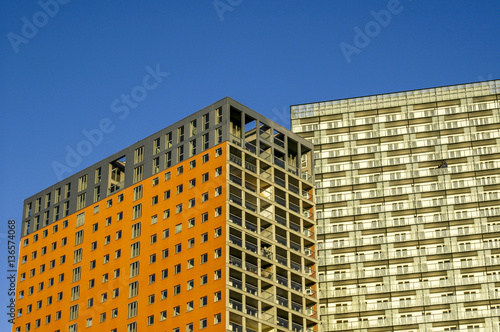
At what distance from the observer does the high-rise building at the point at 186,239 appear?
12825 cm

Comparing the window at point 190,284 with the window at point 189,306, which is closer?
the window at point 189,306

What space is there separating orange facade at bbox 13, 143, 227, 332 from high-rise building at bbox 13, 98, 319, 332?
173 millimetres

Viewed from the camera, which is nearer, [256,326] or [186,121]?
[256,326]

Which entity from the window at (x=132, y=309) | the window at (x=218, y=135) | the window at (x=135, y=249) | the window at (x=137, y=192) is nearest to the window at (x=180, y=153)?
the window at (x=218, y=135)

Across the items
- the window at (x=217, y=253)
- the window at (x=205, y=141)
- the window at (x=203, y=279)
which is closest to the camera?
the window at (x=203, y=279)

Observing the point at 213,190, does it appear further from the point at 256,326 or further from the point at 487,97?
the point at 487,97

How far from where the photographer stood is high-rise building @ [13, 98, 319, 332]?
128 meters

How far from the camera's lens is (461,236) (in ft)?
523

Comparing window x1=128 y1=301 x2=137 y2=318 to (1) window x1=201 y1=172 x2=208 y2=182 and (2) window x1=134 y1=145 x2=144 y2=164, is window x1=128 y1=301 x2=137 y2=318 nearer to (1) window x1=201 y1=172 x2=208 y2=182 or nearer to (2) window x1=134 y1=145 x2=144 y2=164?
(1) window x1=201 y1=172 x2=208 y2=182

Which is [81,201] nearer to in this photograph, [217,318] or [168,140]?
[168,140]

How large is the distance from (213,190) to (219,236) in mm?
6638

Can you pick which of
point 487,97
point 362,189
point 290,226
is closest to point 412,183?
point 362,189

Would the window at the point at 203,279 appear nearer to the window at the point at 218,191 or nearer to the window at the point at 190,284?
the window at the point at 190,284

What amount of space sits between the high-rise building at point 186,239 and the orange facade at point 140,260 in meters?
0.17
